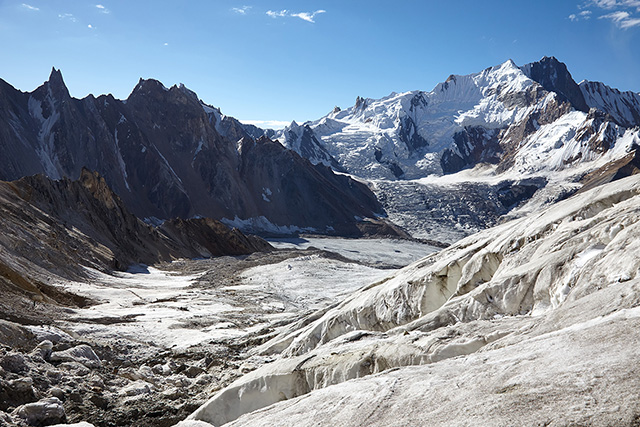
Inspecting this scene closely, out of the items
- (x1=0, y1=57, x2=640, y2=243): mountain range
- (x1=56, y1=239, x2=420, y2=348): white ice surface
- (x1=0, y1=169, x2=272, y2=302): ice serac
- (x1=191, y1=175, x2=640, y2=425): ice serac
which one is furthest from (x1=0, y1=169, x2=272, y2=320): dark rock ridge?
(x1=0, y1=57, x2=640, y2=243): mountain range

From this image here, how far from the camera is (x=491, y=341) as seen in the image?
7406 millimetres

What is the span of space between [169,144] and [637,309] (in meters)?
115

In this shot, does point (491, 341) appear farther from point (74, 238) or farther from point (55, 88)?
point (55, 88)

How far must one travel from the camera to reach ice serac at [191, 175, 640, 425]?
4.91 meters

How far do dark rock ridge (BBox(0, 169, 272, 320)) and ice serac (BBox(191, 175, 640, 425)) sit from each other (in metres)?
10.2

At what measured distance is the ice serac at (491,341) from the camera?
16.1ft

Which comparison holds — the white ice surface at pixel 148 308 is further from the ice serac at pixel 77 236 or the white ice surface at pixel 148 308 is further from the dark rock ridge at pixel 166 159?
the dark rock ridge at pixel 166 159

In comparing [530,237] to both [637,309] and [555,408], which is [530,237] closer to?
[637,309]

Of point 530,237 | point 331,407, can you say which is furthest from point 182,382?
point 530,237

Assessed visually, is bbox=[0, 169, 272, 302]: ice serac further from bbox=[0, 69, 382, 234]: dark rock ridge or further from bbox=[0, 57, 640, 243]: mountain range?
bbox=[0, 57, 640, 243]: mountain range

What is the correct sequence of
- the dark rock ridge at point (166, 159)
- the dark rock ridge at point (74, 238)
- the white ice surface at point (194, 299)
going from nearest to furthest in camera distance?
the white ice surface at point (194, 299) < the dark rock ridge at point (74, 238) < the dark rock ridge at point (166, 159)

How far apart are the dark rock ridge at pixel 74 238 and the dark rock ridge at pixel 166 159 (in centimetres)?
2065

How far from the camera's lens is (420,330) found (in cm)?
995

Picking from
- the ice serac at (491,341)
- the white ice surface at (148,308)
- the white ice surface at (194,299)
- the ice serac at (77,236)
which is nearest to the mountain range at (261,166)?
→ the ice serac at (77,236)
